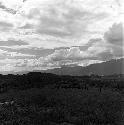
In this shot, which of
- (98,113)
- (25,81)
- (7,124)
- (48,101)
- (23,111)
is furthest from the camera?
(25,81)

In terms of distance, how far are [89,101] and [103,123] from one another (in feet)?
51.9

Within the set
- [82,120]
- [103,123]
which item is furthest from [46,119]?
[103,123]

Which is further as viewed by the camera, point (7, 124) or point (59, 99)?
point (59, 99)

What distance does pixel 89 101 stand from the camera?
4219 cm

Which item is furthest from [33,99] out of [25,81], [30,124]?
[25,81]

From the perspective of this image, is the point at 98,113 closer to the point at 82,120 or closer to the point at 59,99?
the point at 82,120

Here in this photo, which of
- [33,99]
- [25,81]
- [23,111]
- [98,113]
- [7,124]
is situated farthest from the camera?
[25,81]

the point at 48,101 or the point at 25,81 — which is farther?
the point at 25,81

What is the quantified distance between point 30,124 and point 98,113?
914 centimetres

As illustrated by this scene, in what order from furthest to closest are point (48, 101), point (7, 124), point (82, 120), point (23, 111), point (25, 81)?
1. point (25, 81)
2. point (48, 101)
3. point (23, 111)
4. point (82, 120)
5. point (7, 124)

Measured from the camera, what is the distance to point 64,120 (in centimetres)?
2773

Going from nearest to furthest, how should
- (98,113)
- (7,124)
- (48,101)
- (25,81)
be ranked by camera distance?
(7,124) → (98,113) → (48,101) → (25,81)

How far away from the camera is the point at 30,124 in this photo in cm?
2500

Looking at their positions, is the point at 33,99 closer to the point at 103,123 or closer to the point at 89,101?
the point at 89,101
